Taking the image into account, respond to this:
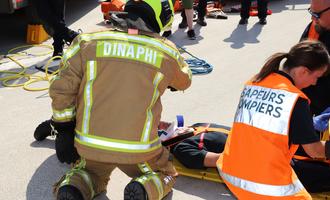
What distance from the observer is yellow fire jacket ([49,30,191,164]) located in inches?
104

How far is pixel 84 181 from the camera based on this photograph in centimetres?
283

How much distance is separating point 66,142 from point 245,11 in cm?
578

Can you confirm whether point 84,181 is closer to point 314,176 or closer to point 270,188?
point 270,188

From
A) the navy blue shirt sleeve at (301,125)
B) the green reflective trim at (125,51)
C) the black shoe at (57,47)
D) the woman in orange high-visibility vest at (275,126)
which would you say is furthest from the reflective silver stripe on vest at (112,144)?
the black shoe at (57,47)

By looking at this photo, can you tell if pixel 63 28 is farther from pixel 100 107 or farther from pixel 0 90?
pixel 100 107

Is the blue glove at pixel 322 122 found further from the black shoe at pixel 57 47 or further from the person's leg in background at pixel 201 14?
the person's leg in background at pixel 201 14

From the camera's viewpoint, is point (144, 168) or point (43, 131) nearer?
point (144, 168)

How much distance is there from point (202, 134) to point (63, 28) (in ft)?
10.4

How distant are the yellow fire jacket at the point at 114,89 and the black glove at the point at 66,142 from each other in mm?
88

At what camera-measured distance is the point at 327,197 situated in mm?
2957

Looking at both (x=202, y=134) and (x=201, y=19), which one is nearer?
(x=202, y=134)

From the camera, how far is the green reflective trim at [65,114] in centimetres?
283

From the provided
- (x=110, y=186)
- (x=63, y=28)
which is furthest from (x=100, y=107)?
(x=63, y=28)

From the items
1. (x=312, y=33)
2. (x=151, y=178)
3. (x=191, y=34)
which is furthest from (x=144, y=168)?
(x=191, y=34)
